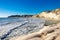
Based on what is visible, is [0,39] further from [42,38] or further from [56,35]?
[56,35]

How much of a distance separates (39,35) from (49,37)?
1.01m

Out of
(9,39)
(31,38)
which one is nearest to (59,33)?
(31,38)

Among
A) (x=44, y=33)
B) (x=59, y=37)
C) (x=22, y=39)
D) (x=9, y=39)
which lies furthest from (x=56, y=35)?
(x=9, y=39)

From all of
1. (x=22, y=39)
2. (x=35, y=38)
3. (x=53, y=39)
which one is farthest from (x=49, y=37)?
(x=22, y=39)

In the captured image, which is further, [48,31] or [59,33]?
[48,31]

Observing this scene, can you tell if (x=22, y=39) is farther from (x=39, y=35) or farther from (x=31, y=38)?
(x=39, y=35)

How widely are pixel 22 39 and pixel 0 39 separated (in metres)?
1.79

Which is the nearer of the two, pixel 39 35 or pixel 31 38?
pixel 31 38

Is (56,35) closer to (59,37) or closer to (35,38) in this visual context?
(59,37)

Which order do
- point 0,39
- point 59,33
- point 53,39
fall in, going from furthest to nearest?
point 0,39, point 59,33, point 53,39

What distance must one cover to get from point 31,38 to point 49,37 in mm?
991

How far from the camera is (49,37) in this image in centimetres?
834

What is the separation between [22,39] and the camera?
8469 millimetres

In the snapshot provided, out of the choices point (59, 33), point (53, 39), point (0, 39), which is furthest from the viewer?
point (0, 39)
